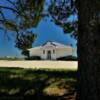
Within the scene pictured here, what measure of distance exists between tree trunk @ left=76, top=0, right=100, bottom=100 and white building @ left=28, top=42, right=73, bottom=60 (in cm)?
4539

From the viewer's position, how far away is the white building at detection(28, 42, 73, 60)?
5488cm

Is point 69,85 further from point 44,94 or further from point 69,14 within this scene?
point 69,14

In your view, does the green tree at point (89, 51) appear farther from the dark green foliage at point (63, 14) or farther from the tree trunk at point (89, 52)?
the dark green foliage at point (63, 14)

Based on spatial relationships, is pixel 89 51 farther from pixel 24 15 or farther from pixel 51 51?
pixel 51 51

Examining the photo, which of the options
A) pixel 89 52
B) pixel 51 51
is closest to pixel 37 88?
pixel 89 52

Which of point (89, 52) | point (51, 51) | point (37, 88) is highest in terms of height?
point (89, 52)

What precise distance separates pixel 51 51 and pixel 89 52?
48.6 metres

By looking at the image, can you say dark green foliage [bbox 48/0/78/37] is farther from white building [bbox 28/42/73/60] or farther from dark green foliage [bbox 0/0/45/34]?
white building [bbox 28/42/73/60]

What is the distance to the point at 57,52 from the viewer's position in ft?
183

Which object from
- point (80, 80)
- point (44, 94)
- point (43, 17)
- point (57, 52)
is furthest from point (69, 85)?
point (57, 52)

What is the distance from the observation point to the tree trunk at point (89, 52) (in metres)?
8.50

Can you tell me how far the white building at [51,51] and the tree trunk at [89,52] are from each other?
45.4m

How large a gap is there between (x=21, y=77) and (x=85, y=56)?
5678mm

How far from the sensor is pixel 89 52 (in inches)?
339
